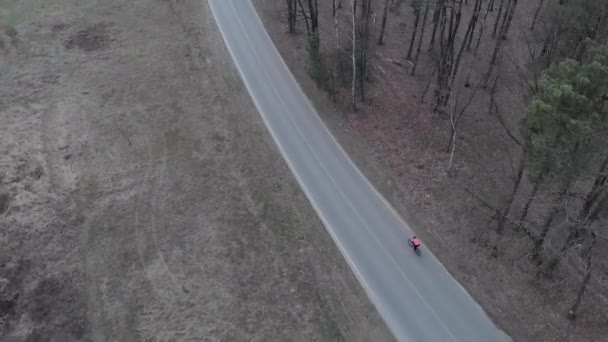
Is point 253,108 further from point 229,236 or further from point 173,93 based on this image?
point 229,236

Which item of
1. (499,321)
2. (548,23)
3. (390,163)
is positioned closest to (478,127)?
(390,163)

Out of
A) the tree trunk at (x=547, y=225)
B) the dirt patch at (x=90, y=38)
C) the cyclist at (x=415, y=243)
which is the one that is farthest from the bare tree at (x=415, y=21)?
the dirt patch at (x=90, y=38)

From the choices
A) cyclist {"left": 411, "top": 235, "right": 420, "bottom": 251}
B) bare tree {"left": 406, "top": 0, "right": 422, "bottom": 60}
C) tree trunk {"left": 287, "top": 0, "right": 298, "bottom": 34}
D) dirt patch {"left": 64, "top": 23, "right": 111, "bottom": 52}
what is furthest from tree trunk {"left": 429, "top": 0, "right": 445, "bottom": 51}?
dirt patch {"left": 64, "top": 23, "right": 111, "bottom": 52}

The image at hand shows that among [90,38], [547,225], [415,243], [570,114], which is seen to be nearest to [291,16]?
[90,38]

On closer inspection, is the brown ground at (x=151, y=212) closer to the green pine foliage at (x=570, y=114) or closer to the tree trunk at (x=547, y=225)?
the tree trunk at (x=547, y=225)

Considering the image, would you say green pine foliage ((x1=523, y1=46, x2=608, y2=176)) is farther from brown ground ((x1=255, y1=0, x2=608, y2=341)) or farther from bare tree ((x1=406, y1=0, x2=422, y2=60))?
bare tree ((x1=406, y1=0, x2=422, y2=60))

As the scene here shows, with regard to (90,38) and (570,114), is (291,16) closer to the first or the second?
(90,38)
